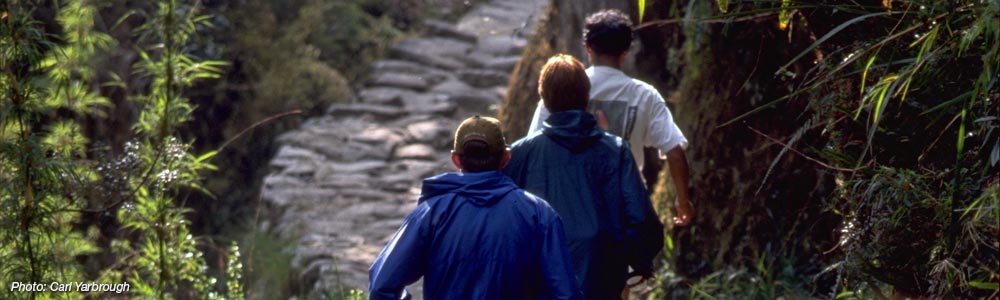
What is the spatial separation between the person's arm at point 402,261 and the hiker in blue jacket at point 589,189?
880mm

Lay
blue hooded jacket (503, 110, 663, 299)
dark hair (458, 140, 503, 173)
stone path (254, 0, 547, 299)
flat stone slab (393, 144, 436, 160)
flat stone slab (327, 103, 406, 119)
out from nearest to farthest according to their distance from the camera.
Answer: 1. dark hair (458, 140, 503, 173)
2. blue hooded jacket (503, 110, 663, 299)
3. stone path (254, 0, 547, 299)
4. flat stone slab (393, 144, 436, 160)
5. flat stone slab (327, 103, 406, 119)

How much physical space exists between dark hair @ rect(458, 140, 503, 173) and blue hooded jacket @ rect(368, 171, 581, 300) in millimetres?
35

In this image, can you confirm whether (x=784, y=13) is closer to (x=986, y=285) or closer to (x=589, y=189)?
(x=589, y=189)

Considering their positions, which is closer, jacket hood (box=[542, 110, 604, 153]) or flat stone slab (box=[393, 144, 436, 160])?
jacket hood (box=[542, 110, 604, 153])

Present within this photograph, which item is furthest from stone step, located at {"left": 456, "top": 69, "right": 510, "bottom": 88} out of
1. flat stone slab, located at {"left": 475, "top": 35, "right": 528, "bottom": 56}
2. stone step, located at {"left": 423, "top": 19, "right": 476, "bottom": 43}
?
stone step, located at {"left": 423, "top": 19, "right": 476, "bottom": 43}

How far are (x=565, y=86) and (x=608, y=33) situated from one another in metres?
0.66

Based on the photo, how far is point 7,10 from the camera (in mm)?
4957

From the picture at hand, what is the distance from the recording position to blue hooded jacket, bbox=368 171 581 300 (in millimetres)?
3535

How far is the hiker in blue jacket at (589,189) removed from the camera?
4.39 metres

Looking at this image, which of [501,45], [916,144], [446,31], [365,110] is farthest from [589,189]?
[446,31]

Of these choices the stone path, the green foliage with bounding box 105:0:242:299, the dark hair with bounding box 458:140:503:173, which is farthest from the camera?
the stone path

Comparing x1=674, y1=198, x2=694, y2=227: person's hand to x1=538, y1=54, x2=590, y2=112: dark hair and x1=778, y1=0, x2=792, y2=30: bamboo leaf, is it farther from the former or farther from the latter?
x1=778, y1=0, x2=792, y2=30: bamboo leaf

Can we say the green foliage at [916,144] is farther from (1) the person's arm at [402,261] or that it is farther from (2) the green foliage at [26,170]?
(2) the green foliage at [26,170]

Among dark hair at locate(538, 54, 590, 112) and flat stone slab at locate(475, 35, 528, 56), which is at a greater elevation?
dark hair at locate(538, 54, 590, 112)
